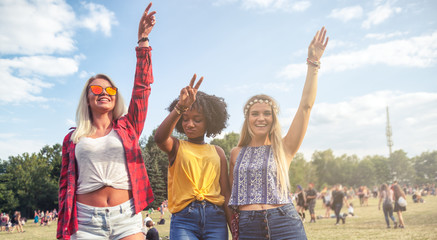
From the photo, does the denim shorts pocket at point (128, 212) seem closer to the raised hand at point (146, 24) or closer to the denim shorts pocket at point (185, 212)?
the denim shorts pocket at point (185, 212)

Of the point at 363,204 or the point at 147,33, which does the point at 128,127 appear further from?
the point at 363,204

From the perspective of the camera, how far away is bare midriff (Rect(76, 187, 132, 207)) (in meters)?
2.95

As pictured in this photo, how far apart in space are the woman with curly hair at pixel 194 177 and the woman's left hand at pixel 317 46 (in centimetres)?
123

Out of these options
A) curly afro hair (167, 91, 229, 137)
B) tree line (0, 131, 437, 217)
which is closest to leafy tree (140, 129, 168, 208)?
tree line (0, 131, 437, 217)

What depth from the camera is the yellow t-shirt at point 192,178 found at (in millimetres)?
3434

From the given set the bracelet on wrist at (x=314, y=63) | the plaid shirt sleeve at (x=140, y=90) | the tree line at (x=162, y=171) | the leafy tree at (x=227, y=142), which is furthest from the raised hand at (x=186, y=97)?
the leafy tree at (x=227, y=142)

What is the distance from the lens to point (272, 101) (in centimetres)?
368

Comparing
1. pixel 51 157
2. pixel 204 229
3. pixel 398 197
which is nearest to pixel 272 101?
pixel 204 229

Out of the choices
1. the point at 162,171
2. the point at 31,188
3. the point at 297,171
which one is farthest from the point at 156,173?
the point at 297,171

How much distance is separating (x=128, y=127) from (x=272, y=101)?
5.09 ft

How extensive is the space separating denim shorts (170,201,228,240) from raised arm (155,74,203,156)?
2.17ft

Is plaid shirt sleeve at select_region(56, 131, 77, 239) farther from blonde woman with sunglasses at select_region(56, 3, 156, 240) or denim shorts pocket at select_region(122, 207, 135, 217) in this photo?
denim shorts pocket at select_region(122, 207, 135, 217)

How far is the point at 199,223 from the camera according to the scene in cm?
→ 335

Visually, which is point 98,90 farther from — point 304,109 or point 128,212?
point 304,109
